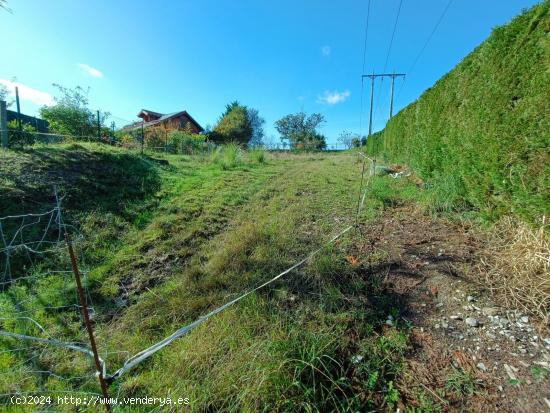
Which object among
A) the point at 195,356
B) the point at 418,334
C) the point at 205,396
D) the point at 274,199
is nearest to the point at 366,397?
the point at 418,334

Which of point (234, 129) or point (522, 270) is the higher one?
point (234, 129)

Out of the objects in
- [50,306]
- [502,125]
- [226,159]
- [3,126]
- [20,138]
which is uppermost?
[3,126]

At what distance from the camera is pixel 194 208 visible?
442 centimetres

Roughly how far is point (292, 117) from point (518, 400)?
143 feet

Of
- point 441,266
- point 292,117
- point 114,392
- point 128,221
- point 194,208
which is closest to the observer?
point 114,392

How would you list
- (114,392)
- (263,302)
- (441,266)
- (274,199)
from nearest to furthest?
(114,392), (263,302), (441,266), (274,199)

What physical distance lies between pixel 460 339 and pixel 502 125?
2.41 meters

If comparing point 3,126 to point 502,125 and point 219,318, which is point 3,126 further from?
point 502,125

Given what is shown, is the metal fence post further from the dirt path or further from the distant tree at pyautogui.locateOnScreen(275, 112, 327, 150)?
the distant tree at pyautogui.locateOnScreen(275, 112, 327, 150)

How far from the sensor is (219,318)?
177 cm

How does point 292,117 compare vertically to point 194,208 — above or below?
above

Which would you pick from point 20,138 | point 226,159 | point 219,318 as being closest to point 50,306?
point 219,318

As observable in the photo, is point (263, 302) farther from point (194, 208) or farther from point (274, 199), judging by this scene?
point (274, 199)

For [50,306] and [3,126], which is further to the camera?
[3,126]
